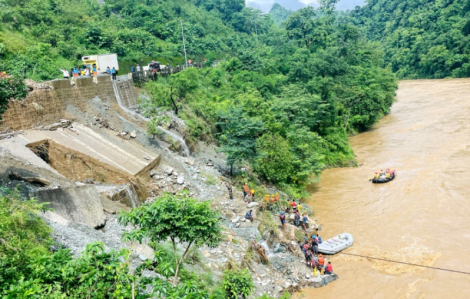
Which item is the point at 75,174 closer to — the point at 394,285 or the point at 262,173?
the point at 262,173

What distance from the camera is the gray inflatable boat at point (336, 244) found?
15840 millimetres

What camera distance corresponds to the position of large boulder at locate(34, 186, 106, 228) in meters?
10.3

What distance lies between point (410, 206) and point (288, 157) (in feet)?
23.4

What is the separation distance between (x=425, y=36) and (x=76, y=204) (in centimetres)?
7902

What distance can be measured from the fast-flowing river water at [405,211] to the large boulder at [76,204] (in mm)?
8173

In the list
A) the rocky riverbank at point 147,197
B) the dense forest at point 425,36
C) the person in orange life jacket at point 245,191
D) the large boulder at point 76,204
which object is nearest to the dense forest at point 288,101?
the rocky riverbank at point 147,197

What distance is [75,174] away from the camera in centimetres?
1375

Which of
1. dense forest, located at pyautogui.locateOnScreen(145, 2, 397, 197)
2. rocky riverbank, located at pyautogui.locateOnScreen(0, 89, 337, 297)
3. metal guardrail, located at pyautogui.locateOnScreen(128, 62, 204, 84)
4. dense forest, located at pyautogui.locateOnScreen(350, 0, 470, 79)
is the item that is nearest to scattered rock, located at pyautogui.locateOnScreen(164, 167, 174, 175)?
rocky riverbank, located at pyautogui.locateOnScreen(0, 89, 337, 297)

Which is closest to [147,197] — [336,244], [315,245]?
[315,245]

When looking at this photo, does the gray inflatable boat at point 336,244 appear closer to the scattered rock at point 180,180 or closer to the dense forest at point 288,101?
the dense forest at point 288,101

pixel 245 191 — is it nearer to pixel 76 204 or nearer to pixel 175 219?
pixel 76 204

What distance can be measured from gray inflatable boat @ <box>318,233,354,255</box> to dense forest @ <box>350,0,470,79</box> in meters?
58.2

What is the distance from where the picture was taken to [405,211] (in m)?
18.9

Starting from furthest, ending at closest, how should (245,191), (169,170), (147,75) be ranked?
1. (147,75)
2. (245,191)
3. (169,170)
